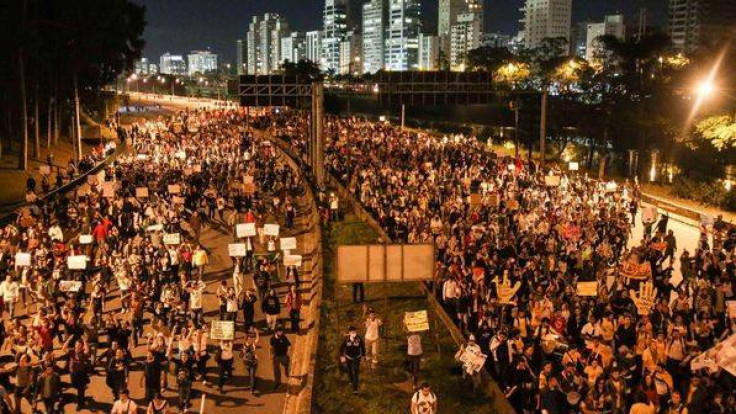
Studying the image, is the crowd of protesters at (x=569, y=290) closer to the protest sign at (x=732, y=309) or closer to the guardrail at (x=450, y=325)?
the guardrail at (x=450, y=325)

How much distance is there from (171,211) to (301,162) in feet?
66.0

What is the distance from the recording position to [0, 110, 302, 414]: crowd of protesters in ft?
47.0

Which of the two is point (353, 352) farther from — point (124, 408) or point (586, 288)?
point (586, 288)

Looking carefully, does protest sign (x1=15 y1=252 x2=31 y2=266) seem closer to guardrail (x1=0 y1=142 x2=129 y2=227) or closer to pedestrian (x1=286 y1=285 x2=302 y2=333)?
pedestrian (x1=286 y1=285 x2=302 y2=333)

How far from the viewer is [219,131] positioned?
2343 inches

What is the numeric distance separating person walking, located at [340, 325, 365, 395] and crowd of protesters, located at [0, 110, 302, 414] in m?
1.29

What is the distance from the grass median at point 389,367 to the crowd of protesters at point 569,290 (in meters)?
0.66

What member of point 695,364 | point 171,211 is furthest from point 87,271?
point 695,364

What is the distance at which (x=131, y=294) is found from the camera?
18141mm

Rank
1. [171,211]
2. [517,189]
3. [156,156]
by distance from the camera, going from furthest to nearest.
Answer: [156,156], [517,189], [171,211]

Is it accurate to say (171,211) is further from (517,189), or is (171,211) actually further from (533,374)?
(533,374)

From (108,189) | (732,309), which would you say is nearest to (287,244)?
(108,189)

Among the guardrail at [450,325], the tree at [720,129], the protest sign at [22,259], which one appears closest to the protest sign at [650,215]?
the guardrail at [450,325]

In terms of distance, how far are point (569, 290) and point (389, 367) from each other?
4297 millimetres
